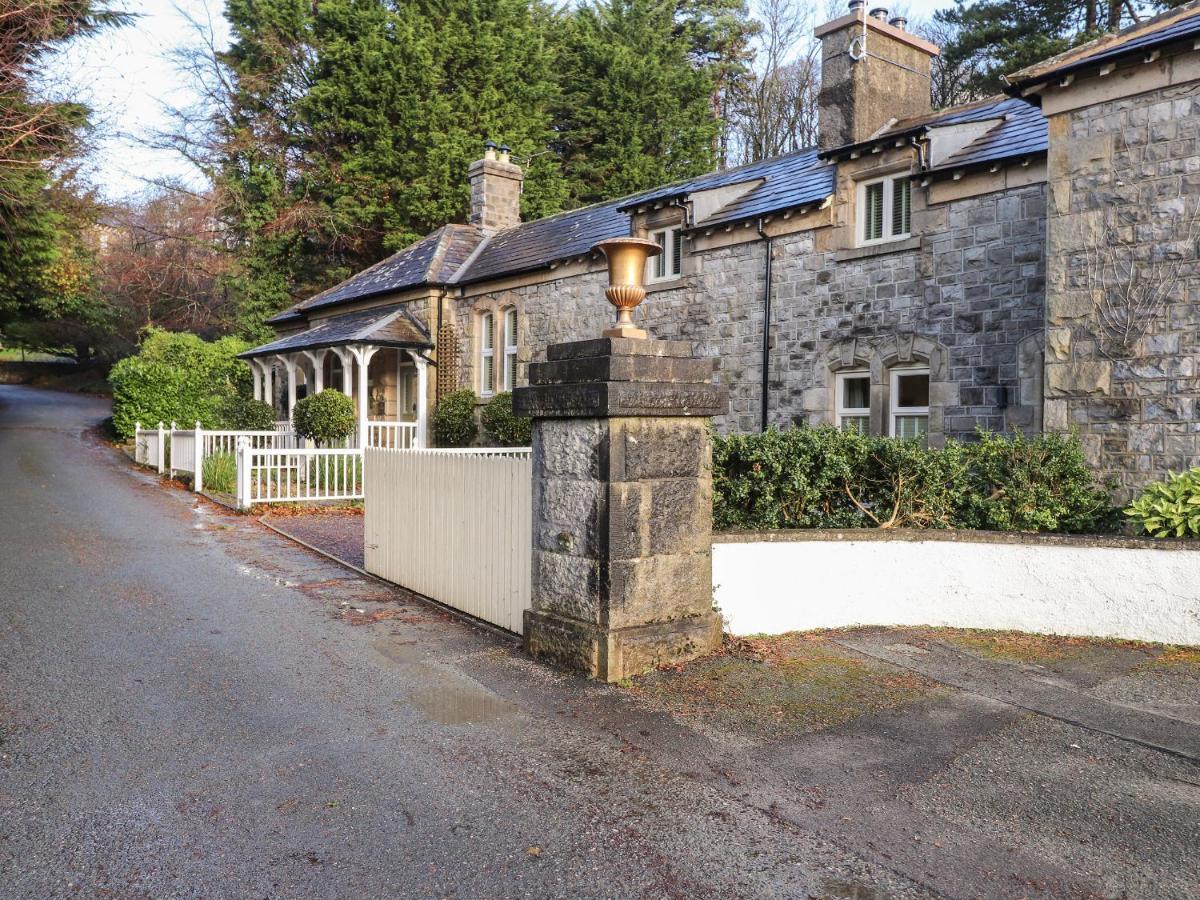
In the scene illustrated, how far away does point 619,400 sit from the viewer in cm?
536

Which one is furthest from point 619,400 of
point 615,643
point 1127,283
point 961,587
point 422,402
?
point 422,402

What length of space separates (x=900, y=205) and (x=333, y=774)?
10850 millimetres

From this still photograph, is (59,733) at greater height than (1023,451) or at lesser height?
lesser

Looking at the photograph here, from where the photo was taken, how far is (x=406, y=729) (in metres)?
4.69

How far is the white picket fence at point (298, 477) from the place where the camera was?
1371 cm

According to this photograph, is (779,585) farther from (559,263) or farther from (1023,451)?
(559,263)

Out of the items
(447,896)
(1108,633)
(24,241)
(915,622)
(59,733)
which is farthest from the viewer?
(24,241)

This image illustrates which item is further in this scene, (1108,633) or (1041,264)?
(1041,264)

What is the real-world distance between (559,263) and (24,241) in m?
10.0

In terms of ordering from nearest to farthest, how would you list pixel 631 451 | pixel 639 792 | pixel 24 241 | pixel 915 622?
pixel 639 792 < pixel 631 451 < pixel 915 622 < pixel 24 241

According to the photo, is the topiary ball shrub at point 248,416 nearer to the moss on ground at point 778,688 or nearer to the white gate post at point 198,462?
the white gate post at point 198,462

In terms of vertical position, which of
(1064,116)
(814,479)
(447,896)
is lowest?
(447,896)

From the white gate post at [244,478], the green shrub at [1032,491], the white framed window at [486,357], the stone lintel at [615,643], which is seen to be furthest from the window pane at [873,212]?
the white gate post at [244,478]

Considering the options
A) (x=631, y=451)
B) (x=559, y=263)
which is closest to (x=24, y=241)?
(x=559, y=263)
